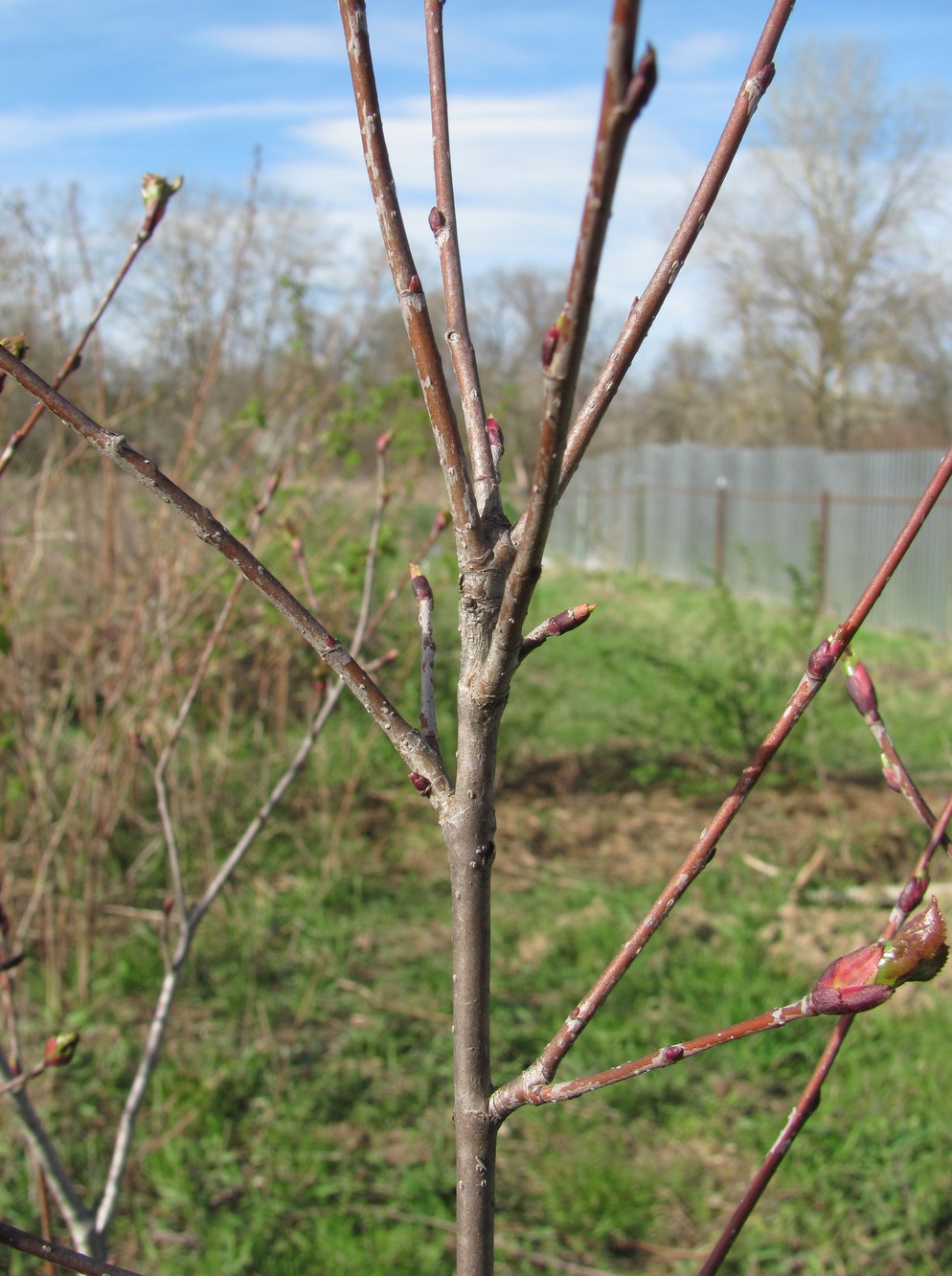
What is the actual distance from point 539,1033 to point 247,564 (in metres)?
3.20

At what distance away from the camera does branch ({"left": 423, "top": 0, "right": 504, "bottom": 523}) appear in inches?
29.0

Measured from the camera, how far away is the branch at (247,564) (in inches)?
27.5

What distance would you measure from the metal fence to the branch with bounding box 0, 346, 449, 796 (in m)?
8.37

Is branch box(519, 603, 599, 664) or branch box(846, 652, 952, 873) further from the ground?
branch box(519, 603, 599, 664)

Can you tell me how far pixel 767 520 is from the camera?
14.6 m

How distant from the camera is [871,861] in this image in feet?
15.7

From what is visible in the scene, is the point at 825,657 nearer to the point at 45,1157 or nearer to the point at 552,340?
the point at 552,340

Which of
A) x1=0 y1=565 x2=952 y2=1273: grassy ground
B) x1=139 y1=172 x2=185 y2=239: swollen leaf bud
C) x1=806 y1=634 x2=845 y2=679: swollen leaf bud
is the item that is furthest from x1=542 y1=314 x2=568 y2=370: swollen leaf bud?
x1=0 y1=565 x2=952 y2=1273: grassy ground

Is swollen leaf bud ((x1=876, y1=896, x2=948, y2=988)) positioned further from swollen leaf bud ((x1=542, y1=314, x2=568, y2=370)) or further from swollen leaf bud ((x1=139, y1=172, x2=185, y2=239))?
swollen leaf bud ((x1=139, y1=172, x2=185, y2=239))

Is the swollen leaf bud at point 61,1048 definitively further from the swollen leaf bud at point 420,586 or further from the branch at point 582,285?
the branch at point 582,285

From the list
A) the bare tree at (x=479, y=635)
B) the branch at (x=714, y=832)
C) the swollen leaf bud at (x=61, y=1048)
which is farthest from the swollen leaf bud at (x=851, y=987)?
the swollen leaf bud at (x=61, y=1048)

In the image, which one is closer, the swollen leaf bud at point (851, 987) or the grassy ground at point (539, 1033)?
the swollen leaf bud at point (851, 987)

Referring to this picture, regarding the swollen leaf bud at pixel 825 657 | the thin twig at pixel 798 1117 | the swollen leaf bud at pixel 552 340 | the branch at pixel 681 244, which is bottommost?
the thin twig at pixel 798 1117

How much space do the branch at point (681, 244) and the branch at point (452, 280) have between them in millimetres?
64
